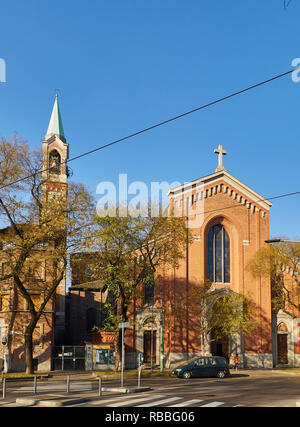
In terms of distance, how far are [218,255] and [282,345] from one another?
9.94 m

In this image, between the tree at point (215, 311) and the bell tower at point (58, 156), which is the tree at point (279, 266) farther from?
the bell tower at point (58, 156)

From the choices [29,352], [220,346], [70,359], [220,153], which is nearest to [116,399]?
[29,352]

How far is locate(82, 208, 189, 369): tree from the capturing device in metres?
31.0

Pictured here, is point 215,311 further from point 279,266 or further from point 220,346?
point 279,266

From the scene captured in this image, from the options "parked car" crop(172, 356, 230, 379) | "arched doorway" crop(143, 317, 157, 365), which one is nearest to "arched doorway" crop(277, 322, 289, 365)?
"arched doorway" crop(143, 317, 157, 365)

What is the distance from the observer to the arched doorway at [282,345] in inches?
1679

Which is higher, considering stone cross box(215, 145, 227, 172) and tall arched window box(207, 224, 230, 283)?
stone cross box(215, 145, 227, 172)

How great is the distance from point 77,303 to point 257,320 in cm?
2184

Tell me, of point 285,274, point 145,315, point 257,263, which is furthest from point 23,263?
point 285,274

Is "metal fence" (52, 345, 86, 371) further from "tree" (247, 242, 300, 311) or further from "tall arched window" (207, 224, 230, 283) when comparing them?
"tree" (247, 242, 300, 311)

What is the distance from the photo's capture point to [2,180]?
28.2m

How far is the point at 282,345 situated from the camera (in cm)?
4278

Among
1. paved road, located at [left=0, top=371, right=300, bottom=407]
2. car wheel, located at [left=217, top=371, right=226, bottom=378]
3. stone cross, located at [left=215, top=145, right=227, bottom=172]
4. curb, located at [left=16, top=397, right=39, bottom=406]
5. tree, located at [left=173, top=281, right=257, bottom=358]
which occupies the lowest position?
car wheel, located at [left=217, top=371, right=226, bottom=378]
